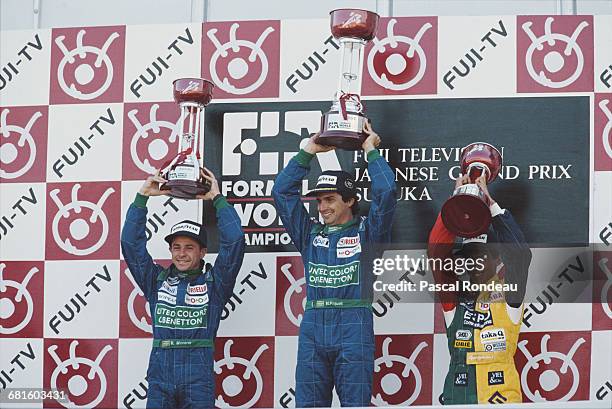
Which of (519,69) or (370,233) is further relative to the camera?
(519,69)

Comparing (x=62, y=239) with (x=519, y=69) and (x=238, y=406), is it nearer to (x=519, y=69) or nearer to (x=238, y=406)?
(x=238, y=406)

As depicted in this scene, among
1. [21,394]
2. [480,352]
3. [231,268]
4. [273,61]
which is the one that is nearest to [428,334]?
[480,352]

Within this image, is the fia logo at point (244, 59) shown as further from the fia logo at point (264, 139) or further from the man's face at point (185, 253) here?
the man's face at point (185, 253)

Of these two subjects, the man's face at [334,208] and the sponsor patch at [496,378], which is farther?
the man's face at [334,208]

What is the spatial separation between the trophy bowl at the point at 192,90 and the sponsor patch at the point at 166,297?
0.84 meters

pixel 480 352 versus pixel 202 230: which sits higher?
pixel 202 230

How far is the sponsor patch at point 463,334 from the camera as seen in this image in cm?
491

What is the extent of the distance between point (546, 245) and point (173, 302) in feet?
5.29

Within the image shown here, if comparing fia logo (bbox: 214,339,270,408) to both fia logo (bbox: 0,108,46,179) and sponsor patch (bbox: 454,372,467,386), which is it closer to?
sponsor patch (bbox: 454,372,467,386)

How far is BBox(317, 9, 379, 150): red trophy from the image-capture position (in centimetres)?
501

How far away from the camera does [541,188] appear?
5453mm

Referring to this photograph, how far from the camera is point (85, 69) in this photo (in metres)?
5.85

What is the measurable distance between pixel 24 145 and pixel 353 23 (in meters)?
1.75

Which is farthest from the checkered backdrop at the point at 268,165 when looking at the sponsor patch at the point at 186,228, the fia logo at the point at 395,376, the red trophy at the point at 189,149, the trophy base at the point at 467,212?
the trophy base at the point at 467,212
